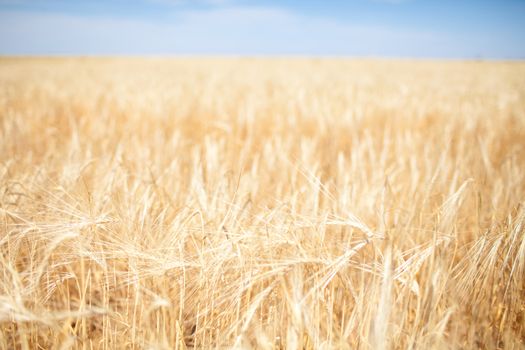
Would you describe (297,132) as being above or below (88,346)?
above

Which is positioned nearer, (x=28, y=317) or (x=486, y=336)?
(x=28, y=317)

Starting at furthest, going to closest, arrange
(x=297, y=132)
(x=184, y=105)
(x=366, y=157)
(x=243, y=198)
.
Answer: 1. (x=184, y=105)
2. (x=297, y=132)
3. (x=366, y=157)
4. (x=243, y=198)

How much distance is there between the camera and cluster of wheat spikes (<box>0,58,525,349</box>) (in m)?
0.56

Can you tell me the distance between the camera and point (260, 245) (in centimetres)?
66

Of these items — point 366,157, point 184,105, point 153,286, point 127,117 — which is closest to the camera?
point 153,286

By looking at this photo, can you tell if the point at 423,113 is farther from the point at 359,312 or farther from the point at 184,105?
the point at 359,312

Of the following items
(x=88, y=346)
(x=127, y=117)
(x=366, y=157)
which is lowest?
(x=88, y=346)

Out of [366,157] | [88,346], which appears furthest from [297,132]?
[88,346]

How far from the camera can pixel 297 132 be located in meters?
2.29

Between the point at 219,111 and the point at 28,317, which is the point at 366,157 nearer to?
the point at 219,111

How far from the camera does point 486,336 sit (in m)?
0.61

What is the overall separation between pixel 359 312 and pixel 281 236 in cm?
19

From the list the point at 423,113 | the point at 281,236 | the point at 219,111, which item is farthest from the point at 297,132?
the point at 281,236

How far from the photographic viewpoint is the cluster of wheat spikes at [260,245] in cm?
56
